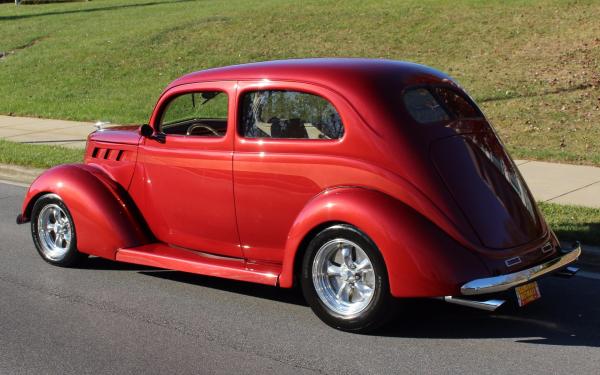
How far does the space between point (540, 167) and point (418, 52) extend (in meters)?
9.26

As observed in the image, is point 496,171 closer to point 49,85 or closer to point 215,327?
point 215,327

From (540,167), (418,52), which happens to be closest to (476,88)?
(418,52)

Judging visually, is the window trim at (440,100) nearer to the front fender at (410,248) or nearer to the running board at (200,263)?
the front fender at (410,248)

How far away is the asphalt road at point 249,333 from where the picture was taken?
5238 mm

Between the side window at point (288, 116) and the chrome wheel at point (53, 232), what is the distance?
205 centimetres

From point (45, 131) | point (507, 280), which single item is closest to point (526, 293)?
A: point (507, 280)

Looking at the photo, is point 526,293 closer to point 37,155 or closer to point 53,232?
point 53,232

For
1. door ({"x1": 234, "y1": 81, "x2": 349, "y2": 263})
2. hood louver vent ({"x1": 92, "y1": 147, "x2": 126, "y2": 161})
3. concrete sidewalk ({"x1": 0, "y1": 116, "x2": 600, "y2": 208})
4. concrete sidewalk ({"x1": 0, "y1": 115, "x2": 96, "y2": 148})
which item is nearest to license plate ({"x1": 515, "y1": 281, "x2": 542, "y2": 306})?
door ({"x1": 234, "y1": 81, "x2": 349, "y2": 263})

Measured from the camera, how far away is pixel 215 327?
5.95 meters

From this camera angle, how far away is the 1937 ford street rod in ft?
17.8

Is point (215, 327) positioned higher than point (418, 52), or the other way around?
point (418, 52)

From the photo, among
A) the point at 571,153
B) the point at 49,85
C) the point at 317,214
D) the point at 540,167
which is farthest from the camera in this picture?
the point at 49,85

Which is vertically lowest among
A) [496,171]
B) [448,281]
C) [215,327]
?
[215,327]

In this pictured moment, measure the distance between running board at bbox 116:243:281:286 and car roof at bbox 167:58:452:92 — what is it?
1307 millimetres
